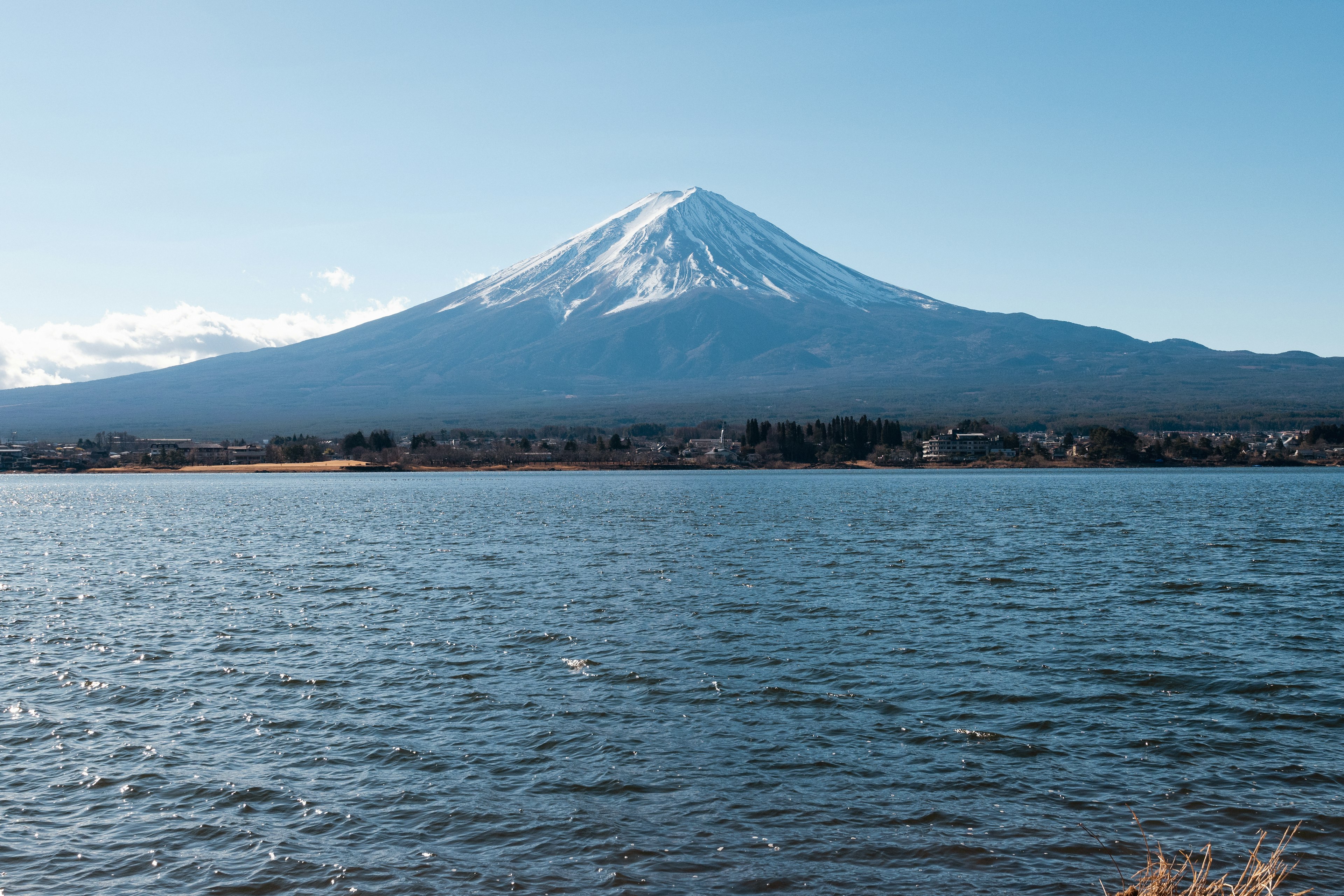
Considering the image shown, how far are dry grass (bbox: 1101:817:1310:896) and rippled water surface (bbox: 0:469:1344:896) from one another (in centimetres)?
35

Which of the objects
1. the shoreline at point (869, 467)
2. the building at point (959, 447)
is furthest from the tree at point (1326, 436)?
the building at point (959, 447)

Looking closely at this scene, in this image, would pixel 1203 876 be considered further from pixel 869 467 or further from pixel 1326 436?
pixel 1326 436

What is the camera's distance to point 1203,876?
8945mm

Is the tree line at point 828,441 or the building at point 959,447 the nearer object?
the tree line at point 828,441

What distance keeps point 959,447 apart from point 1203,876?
192m

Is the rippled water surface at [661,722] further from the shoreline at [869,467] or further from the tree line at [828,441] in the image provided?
the shoreline at [869,467]

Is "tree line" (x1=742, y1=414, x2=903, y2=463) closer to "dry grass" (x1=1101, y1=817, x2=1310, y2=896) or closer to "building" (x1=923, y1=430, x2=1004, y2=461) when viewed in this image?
"building" (x1=923, y1=430, x2=1004, y2=461)

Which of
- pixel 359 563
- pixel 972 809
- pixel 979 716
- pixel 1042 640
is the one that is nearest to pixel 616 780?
pixel 972 809

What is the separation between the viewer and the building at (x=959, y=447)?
628 feet

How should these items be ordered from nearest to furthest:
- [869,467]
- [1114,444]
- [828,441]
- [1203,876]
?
1. [1203,876]
2. [1114,444]
3. [869,467]
4. [828,441]

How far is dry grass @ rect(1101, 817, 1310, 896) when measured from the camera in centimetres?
873

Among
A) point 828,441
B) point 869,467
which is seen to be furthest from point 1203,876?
point 828,441

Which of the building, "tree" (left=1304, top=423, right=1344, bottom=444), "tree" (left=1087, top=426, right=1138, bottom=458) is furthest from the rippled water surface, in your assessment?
"tree" (left=1304, top=423, right=1344, bottom=444)

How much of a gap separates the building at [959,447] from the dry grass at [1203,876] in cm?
18243
